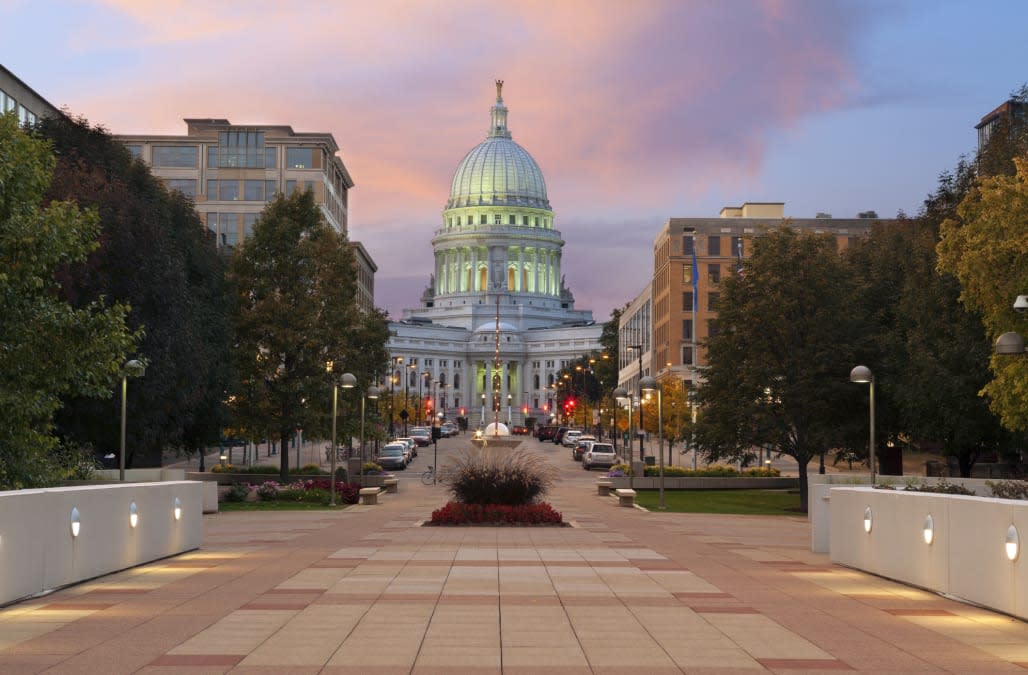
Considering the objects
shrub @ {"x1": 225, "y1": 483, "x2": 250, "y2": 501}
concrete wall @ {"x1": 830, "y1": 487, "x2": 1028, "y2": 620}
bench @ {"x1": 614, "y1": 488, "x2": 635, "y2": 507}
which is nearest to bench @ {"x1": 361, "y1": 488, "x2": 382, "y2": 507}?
shrub @ {"x1": 225, "y1": 483, "x2": 250, "y2": 501}

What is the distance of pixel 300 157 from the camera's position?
439 ft

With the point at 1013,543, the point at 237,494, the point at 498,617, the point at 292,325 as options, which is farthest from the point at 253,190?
the point at 1013,543

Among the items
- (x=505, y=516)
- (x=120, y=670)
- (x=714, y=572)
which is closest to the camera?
(x=120, y=670)

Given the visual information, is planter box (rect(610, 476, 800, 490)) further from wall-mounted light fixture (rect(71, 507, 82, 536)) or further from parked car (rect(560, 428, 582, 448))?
parked car (rect(560, 428, 582, 448))

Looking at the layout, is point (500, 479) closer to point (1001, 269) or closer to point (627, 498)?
point (627, 498)

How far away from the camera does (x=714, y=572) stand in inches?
921

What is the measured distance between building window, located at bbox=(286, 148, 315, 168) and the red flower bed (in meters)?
101

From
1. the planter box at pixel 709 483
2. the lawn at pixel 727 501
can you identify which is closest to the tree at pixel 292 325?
the planter box at pixel 709 483

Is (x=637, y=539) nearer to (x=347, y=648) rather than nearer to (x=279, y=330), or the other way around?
(x=347, y=648)

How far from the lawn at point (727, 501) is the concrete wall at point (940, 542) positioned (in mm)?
21813

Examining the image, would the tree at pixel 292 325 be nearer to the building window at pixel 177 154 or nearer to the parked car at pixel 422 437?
the parked car at pixel 422 437

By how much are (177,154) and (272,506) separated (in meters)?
89.9

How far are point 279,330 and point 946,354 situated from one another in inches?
1100

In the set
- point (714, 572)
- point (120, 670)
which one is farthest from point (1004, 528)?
point (120, 670)
